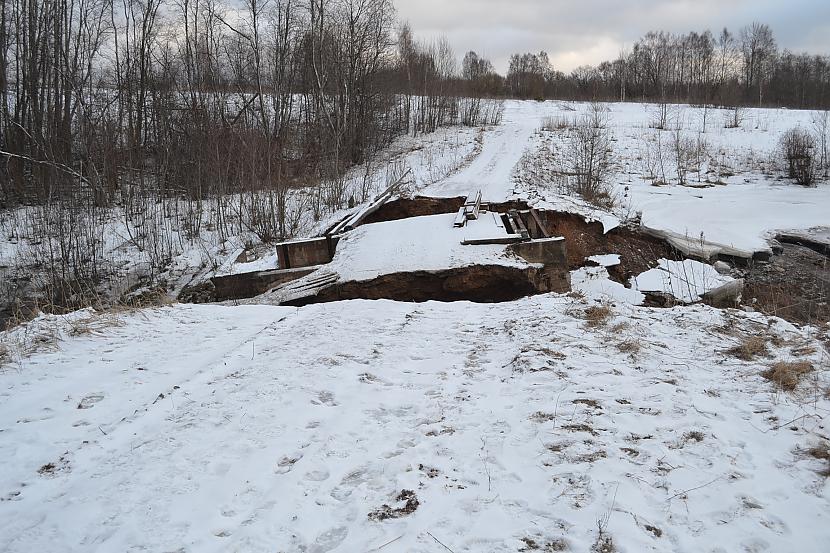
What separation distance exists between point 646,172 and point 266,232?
1815 centimetres

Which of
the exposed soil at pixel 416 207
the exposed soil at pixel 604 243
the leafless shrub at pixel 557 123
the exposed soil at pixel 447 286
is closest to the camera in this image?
the exposed soil at pixel 447 286

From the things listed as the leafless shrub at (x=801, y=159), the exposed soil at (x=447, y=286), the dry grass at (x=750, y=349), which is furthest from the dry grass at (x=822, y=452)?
the leafless shrub at (x=801, y=159)

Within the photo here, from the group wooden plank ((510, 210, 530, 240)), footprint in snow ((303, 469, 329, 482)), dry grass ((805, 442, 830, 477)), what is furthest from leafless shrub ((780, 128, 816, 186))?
footprint in snow ((303, 469, 329, 482))

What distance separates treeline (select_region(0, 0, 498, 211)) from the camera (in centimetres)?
1644

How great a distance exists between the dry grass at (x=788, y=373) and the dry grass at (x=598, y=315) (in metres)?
1.63

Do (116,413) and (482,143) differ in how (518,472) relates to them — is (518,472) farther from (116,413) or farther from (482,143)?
(482,143)

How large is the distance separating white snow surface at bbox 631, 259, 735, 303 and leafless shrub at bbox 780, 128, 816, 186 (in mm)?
15370

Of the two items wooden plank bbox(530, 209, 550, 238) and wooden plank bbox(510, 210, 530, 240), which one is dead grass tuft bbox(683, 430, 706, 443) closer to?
wooden plank bbox(510, 210, 530, 240)

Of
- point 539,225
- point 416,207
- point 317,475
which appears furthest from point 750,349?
point 416,207

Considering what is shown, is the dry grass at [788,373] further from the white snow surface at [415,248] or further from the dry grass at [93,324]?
Answer: the dry grass at [93,324]

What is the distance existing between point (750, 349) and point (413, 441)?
3274 millimetres

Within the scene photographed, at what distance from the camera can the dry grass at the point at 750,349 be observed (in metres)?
4.53

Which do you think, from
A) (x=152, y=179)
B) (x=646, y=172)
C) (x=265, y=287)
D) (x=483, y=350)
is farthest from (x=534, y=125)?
(x=483, y=350)

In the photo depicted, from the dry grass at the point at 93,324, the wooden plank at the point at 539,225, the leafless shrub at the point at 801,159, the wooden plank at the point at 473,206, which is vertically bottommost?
the dry grass at the point at 93,324
